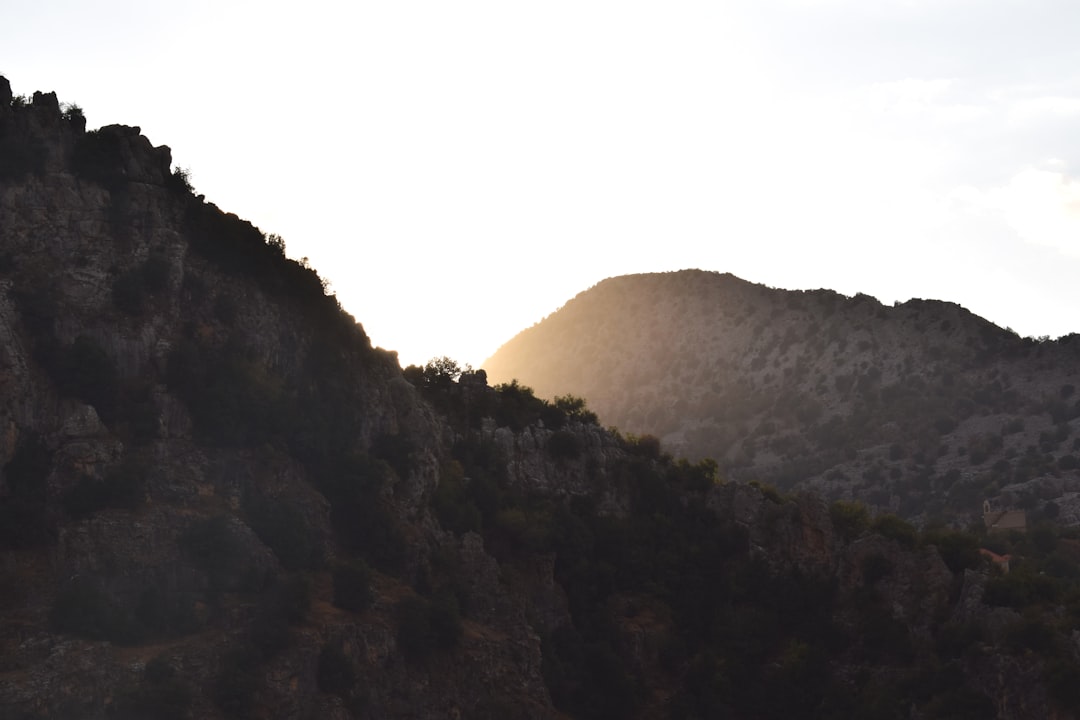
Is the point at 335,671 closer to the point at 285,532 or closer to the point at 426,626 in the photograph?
the point at 426,626

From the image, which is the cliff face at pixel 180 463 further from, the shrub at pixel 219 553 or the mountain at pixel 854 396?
the mountain at pixel 854 396

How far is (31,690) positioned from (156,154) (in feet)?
112

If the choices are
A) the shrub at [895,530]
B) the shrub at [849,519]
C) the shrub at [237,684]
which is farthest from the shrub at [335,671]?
the shrub at [849,519]

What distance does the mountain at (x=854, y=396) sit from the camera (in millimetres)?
140750

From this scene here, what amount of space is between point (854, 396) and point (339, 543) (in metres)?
94.5

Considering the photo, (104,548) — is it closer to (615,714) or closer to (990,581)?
(615,714)

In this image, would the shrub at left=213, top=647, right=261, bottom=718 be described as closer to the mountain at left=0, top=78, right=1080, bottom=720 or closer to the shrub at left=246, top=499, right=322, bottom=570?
the mountain at left=0, top=78, right=1080, bottom=720

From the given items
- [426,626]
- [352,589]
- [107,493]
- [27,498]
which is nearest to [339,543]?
[352,589]

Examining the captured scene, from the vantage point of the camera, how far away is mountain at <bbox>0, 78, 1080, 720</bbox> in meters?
64.8

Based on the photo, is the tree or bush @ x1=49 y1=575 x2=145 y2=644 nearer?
bush @ x1=49 y1=575 x2=145 y2=644

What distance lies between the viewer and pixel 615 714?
82.1 m

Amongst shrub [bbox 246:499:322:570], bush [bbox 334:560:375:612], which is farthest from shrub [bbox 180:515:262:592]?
bush [bbox 334:560:375:612]

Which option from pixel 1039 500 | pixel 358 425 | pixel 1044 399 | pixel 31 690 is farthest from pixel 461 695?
pixel 1044 399

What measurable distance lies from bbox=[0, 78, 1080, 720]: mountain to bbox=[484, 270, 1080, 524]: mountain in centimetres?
4366
